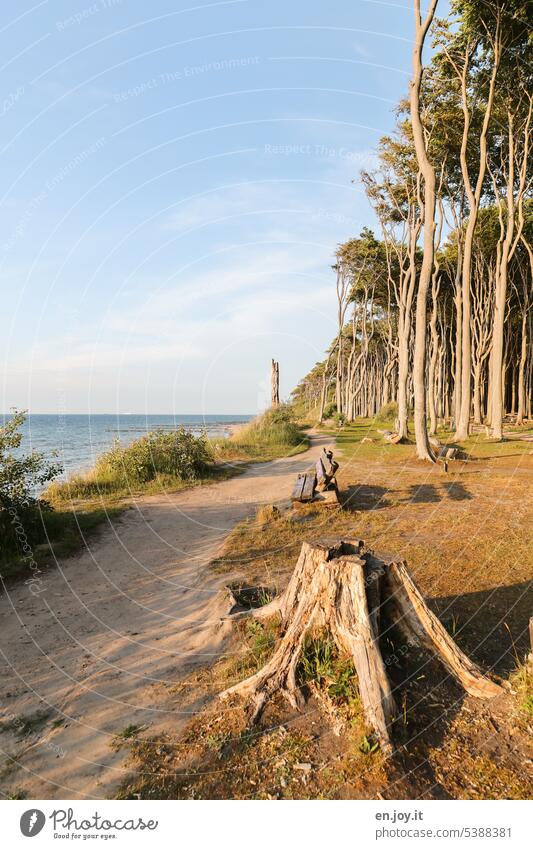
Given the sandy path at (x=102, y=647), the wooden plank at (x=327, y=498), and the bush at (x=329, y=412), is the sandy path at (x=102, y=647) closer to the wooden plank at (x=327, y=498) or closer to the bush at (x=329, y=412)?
the wooden plank at (x=327, y=498)

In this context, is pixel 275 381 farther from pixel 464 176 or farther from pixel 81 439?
pixel 81 439

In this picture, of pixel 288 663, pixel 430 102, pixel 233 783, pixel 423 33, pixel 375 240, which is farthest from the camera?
pixel 375 240

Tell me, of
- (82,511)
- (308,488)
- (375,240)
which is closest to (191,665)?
(308,488)

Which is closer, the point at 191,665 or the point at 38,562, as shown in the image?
the point at 191,665

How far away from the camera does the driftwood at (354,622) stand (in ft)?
11.8

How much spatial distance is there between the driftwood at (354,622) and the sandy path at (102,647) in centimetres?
84

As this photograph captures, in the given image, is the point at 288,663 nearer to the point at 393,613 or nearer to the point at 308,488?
the point at 393,613

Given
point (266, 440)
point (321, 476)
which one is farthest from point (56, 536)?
point (266, 440)

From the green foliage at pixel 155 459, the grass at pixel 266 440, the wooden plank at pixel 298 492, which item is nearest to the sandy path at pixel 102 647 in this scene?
the wooden plank at pixel 298 492

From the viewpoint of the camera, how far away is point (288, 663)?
3820 mm

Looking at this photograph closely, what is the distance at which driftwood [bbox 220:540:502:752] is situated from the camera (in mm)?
3586

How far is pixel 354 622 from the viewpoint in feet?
12.4

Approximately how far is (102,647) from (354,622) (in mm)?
2916

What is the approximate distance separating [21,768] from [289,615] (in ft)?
7.63
